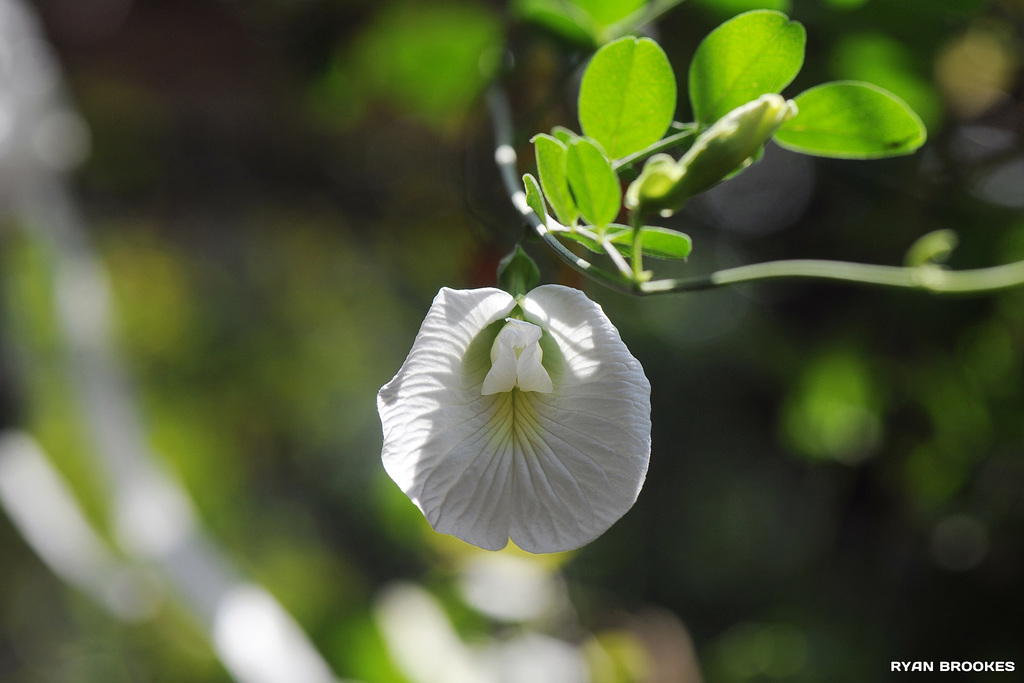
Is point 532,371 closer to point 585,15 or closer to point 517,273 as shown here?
point 517,273

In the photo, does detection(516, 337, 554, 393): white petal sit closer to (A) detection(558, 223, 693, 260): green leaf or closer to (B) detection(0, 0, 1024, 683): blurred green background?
(A) detection(558, 223, 693, 260): green leaf

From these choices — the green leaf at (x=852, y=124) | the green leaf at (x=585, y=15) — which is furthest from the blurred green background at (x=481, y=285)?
the green leaf at (x=852, y=124)

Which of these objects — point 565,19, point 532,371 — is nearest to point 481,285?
point 565,19

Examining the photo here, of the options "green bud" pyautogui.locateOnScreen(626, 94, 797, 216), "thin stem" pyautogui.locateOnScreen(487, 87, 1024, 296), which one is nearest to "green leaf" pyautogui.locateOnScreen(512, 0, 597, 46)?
"thin stem" pyautogui.locateOnScreen(487, 87, 1024, 296)

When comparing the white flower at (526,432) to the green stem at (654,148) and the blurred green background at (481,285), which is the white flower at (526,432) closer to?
the green stem at (654,148)

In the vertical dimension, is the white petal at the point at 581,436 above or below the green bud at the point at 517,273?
below

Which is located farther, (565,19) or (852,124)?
(565,19)

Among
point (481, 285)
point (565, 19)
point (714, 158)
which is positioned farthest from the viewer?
point (481, 285)
